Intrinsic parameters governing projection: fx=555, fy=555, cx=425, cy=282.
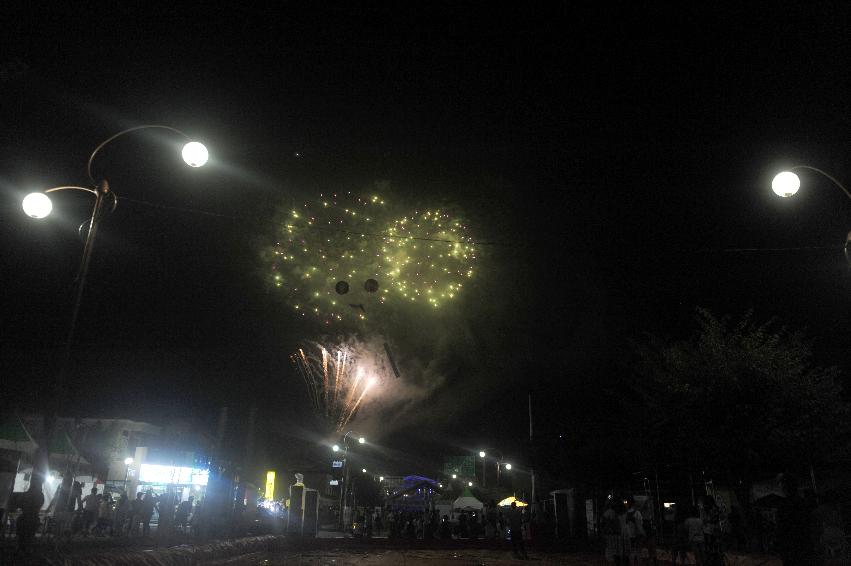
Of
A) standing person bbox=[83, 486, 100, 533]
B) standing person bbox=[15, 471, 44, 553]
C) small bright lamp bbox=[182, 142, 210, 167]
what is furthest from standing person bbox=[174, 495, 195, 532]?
small bright lamp bbox=[182, 142, 210, 167]

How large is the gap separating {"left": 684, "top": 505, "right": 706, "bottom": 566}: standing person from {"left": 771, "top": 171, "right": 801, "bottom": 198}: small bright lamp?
8.33m

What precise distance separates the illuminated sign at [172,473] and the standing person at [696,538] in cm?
2149

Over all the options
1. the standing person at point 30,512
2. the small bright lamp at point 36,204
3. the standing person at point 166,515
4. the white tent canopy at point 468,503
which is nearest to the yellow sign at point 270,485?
the white tent canopy at point 468,503

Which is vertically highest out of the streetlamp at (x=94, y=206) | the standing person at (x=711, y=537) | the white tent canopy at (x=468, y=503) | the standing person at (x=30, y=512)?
the streetlamp at (x=94, y=206)

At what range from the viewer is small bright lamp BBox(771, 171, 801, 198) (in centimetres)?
1077


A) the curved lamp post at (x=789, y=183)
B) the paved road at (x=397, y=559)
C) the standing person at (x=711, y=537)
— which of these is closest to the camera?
the curved lamp post at (x=789, y=183)

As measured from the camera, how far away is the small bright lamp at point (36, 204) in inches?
426

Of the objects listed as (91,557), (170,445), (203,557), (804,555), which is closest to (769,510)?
(804,555)

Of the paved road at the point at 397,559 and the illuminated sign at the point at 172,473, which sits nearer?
the paved road at the point at 397,559

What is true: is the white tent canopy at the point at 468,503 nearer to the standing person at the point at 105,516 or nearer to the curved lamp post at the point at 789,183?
the standing person at the point at 105,516

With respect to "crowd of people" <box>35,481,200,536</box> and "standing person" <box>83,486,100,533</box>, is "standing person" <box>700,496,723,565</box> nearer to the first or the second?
"crowd of people" <box>35,481,200,536</box>

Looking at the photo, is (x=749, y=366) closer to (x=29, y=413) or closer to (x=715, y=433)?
(x=715, y=433)

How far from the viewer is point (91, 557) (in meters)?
7.25

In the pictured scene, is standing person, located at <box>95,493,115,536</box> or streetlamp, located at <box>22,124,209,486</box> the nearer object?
streetlamp, located at <box>22,124,209,486</box>
